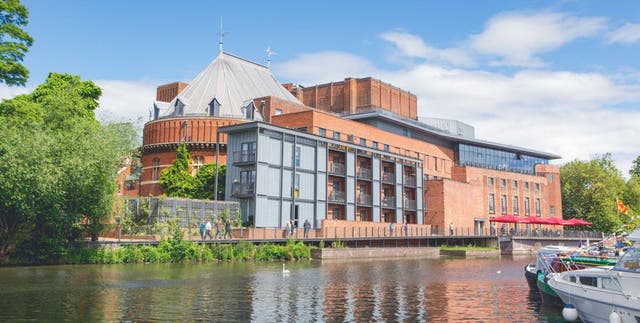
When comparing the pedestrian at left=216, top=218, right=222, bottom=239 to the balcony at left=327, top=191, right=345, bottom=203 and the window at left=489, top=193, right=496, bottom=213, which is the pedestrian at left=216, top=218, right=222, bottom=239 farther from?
the window at left=489, top=193, right=496, bottom=213

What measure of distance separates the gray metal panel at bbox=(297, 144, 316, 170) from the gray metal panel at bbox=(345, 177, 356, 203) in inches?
203

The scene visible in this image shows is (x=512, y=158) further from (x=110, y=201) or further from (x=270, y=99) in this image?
(x=110, y=201)

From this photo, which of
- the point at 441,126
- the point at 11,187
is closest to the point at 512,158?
the point at 441,126

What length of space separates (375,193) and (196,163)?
18738 millimetres

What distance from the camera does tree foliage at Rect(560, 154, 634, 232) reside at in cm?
8350

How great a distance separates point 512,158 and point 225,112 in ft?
159

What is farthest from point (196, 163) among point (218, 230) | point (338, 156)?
point (218, 230)

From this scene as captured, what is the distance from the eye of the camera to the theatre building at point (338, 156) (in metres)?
47.6

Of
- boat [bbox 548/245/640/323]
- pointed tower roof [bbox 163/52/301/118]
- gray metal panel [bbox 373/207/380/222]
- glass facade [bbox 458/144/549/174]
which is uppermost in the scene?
pointed tower roof [bbox 163/52/301/118]

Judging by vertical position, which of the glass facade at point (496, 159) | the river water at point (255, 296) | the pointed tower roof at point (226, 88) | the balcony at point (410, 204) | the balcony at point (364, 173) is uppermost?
the pointed tower roof at point (226, 88)

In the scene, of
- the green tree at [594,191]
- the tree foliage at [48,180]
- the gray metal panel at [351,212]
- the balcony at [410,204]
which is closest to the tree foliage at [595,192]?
the green tree at [594,191]

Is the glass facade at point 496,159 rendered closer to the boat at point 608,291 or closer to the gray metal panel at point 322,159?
the gray metal panel at point 322,159

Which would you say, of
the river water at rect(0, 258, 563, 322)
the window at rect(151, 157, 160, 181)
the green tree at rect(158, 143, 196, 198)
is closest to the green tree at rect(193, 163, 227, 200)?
the green tree at rect(158, 143, 196, 198)

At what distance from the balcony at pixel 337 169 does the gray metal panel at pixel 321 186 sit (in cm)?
185
